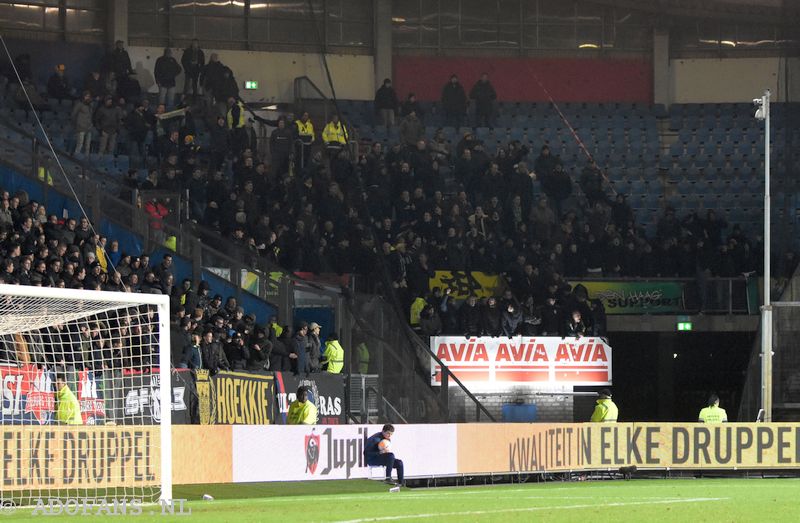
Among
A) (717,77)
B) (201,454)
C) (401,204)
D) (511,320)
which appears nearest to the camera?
(201,454)

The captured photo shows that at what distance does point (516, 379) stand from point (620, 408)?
5832mm

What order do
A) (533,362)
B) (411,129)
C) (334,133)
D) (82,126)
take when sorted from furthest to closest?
(411,129) → (334,133) → (533,362) → (82,126)

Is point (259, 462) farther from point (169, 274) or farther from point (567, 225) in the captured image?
point (567, 225)

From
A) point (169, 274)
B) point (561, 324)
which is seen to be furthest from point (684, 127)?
point (169, 274)

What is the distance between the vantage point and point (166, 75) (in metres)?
36.2

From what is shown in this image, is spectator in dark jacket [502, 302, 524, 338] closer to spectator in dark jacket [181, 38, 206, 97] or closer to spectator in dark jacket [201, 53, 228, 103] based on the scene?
spectator in dark jacket [201, 53, 228, 103]

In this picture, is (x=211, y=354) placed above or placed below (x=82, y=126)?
below

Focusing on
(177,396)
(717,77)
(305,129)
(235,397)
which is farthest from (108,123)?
(717,77)

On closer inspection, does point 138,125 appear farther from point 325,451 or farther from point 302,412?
point 325,451

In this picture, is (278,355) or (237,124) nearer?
(278,355)

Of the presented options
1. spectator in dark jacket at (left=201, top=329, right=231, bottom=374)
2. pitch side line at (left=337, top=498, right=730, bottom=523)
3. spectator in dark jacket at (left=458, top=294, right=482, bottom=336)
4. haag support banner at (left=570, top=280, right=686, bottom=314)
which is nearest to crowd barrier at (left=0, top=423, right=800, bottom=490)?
spectator in dark jacket at (left=201, top=329, right=231, bottom=374)

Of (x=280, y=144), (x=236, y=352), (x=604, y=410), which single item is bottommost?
(x=604, y=410)

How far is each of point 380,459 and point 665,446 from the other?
7944 millimetres

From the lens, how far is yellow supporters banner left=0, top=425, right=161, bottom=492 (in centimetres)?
1694
